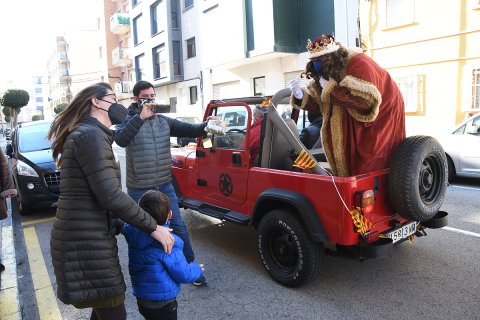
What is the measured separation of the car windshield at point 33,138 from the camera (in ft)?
23.6

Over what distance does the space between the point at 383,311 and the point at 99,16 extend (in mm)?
41802

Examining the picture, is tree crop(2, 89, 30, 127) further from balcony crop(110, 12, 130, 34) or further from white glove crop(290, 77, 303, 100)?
white glove crop(290, 77, 303, 100)

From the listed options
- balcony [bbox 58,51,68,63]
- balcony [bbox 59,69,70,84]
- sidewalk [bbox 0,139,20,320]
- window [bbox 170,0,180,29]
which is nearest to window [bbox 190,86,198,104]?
window [bbox 170,0,180,29]

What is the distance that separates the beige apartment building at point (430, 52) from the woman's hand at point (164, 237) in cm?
1094

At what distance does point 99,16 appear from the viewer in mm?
38875

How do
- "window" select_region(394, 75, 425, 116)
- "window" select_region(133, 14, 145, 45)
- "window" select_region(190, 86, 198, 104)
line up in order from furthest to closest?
"window" select_region(133, 14, 145, 45)
"window" select_region(190, 86, 198, 104)
"window" select_region(394, 75, 425, 116)

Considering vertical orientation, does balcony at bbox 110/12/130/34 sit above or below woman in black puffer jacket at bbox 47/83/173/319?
above

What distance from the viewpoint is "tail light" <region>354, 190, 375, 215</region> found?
302cm

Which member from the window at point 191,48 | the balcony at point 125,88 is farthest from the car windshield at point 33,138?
the balcony at point 125,88

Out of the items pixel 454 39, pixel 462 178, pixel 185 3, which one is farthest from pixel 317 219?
pixel 185 3

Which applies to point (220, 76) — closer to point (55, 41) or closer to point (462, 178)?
point (462, 178)

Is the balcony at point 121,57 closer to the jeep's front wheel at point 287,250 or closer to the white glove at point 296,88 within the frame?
the white glove at point 296,88

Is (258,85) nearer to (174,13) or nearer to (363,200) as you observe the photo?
(174,13)

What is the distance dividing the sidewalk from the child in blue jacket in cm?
185
